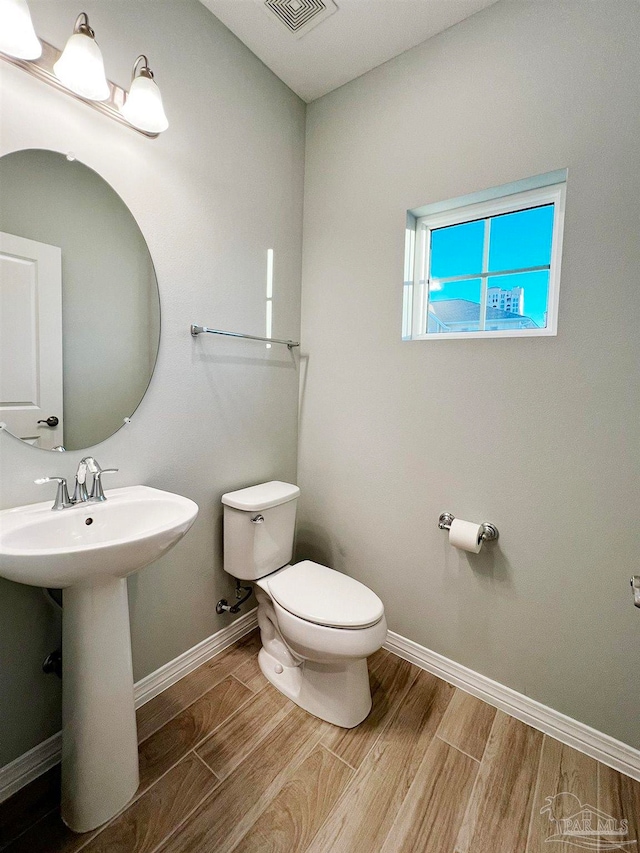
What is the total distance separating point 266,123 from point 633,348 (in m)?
1.75

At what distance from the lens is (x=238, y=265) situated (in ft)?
5.43

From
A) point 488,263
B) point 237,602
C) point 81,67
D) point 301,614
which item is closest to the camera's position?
point 81,67

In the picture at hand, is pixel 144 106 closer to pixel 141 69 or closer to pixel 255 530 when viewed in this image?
pixel 141 69

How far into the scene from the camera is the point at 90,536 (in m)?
1.10

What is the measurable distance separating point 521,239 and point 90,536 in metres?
1.84

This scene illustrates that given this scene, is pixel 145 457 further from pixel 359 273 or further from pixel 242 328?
pixel 359 273

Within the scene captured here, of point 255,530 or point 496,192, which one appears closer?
point 496,192

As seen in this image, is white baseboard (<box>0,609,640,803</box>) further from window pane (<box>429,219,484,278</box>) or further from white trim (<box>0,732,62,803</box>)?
window pane (<box>429,219,484,278</box>)

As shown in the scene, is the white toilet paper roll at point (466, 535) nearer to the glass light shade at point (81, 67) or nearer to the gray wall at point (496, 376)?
the gray wall at point (496, 376)

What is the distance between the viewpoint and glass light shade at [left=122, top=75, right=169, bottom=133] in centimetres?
116

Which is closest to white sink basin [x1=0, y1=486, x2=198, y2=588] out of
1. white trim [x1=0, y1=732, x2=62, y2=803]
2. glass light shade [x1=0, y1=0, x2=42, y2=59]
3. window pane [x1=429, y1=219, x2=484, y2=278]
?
white trim [x1=0, y1=732, x2=62, y2=803]

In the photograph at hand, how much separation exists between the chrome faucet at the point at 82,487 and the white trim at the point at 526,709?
142 centimetres

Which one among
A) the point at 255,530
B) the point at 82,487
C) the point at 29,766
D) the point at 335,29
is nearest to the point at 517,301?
the point at 335,29

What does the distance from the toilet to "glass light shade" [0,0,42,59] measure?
1455 mm
